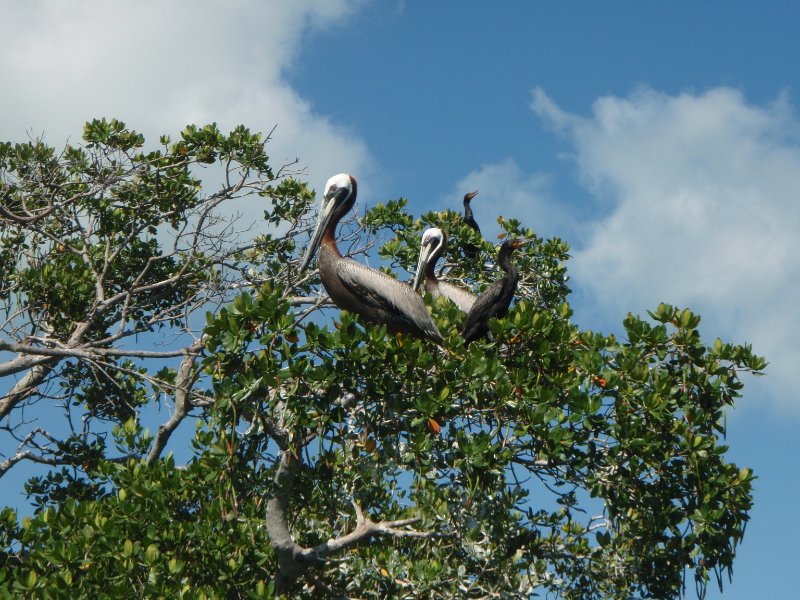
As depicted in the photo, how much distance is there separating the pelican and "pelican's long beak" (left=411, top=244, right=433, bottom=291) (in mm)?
1119

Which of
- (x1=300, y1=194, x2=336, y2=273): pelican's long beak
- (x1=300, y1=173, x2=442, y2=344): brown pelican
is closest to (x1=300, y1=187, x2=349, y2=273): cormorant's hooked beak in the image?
(x1=300, y1=194, x2=336, y2=273): pelican's long beak

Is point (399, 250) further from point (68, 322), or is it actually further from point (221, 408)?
point (221, 408)

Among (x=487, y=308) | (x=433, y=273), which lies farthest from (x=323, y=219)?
(x=487, y=308)

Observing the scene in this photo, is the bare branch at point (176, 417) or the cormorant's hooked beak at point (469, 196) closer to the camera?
the bare branch at point (176, 417)

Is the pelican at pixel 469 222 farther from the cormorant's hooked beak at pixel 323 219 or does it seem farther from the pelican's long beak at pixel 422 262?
the cormorant's hooked beak at pixel 323 219

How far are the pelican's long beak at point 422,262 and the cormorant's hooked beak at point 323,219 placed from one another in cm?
129

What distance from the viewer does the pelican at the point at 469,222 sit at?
11797mm

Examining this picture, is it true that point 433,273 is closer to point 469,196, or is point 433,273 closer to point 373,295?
point 373,295

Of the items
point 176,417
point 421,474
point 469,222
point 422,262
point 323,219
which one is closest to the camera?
point 421,474

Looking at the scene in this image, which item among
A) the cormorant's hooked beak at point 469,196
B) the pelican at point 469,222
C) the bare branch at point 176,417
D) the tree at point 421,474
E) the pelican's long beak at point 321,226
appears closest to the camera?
the tree at point 421,474

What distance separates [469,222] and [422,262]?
4.57 meters

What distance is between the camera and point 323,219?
980 cm

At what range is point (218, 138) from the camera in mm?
11750

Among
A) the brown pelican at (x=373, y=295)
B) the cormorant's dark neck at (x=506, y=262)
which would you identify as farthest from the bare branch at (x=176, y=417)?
the cormorant's dark neck at (x=506, y=262)
